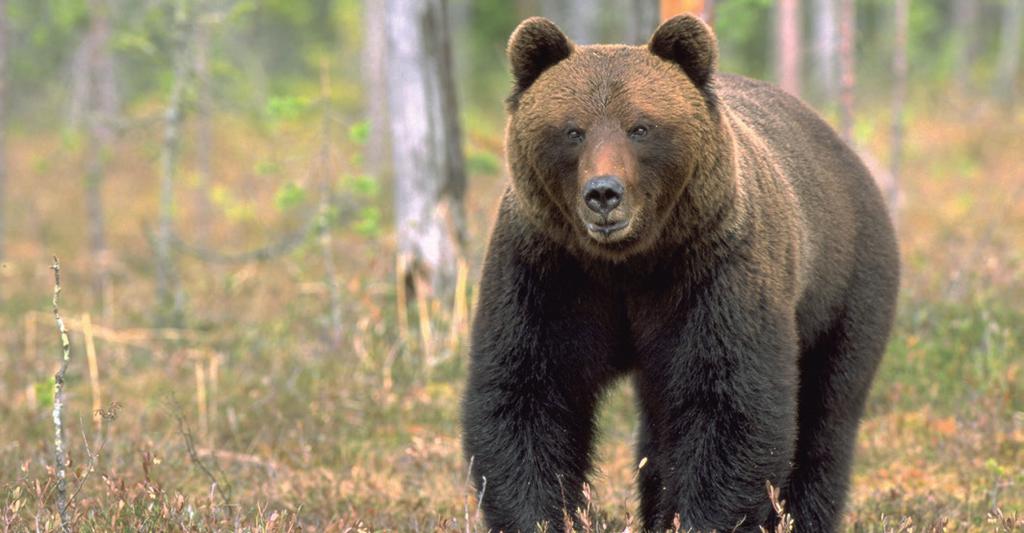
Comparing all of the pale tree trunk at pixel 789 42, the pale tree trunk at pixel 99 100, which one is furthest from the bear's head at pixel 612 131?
the pale tree trunk at pixel 789 42

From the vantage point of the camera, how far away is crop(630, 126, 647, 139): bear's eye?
4.62 meters

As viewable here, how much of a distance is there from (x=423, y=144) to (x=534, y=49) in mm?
5329

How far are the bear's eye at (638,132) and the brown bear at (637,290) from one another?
2cm

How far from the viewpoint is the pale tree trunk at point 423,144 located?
10.0m

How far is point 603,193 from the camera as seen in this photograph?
14.5 feet

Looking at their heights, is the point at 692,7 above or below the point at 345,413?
above

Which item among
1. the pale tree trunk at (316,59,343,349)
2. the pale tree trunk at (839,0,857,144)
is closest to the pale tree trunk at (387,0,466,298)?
the pale tree trunk at (316,59,343,349)

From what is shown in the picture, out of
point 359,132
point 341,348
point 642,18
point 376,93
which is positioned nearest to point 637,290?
point 359,132

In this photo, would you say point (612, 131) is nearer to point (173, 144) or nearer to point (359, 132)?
point (359, 132)

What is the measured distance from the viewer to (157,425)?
802cm

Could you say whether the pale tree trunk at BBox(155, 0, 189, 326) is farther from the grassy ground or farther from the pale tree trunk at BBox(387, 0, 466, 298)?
the pale tree trunk at BBox(387, 0, 466, 298)

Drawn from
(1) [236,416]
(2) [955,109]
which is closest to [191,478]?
(1) [236,416]

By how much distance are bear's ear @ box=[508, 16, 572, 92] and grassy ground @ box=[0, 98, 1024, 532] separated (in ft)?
5.76

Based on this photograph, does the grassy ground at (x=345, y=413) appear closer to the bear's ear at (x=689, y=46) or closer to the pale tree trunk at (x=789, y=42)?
the bear's ear at (x=689, y=46)
